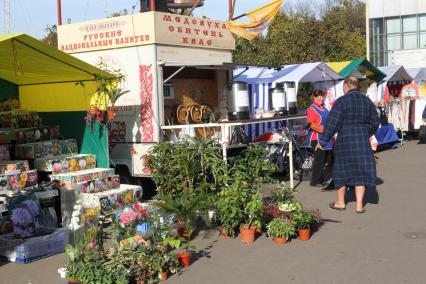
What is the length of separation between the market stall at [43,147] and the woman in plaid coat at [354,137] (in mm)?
2932

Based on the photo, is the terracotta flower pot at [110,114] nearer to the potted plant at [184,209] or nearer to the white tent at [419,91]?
the potted plant at [184,209]

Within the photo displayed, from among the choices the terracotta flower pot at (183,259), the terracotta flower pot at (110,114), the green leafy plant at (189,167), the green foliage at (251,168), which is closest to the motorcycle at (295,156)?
the green foliage at (251,168)

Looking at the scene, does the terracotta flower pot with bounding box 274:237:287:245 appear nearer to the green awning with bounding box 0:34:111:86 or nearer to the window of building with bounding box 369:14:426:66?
the green awning with bounding box 0:34:111:86

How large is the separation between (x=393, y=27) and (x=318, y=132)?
3748cm

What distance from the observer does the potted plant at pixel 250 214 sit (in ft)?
20.9

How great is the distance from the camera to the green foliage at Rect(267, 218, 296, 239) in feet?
20.8

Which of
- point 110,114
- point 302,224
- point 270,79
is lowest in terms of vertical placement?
point 302,224

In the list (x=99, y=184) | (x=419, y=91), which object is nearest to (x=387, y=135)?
(x=419, y=91)

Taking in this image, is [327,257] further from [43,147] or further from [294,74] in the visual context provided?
[294,74]

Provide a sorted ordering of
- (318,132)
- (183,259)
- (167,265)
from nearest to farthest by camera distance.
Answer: (167,265)
(183,259)
(318,132)

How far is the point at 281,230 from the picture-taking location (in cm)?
634

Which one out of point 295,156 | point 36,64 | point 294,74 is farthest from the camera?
point 294,74

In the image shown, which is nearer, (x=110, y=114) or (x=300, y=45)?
(x=110, y=114)

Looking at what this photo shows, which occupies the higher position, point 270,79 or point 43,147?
point 270,79
